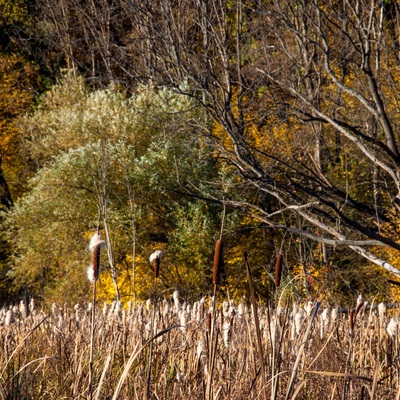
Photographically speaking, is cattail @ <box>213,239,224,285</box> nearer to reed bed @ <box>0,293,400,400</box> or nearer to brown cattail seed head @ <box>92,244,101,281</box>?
brown cattail seed head @ <box>92,244,101,281</box>

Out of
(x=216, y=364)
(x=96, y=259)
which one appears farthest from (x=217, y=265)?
(x=216, y=364)

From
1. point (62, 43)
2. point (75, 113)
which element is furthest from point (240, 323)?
point (62, 43)

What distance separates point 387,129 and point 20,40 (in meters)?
30.3

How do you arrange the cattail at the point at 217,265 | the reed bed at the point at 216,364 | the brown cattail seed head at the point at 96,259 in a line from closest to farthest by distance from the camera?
the cattail at the point at 217,265, the brown cattail seed head at the point at 96,259, the reed bed at the point at 216,364

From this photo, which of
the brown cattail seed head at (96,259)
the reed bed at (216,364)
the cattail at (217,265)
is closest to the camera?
the cattail at (217,265)

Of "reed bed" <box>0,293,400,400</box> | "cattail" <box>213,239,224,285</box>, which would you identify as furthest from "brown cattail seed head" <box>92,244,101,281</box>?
"reed bed" <box>0,293,400,400</box>

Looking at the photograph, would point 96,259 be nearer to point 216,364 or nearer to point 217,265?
point 217,265

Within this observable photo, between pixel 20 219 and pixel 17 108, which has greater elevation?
pixel 17 108

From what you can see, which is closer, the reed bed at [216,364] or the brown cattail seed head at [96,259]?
the brown cattail seed head at [96,259]

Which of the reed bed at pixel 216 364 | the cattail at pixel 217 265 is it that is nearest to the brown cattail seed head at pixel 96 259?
the cattail at pixel 217 265

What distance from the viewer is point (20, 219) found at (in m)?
25.0

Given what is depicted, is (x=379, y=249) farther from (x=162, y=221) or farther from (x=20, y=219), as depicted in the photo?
(x=20, y=219)

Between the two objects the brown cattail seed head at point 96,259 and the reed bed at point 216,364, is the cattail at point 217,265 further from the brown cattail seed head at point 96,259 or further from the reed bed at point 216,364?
the reed bed at point 216,364

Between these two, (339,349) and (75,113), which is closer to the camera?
(339,349)
